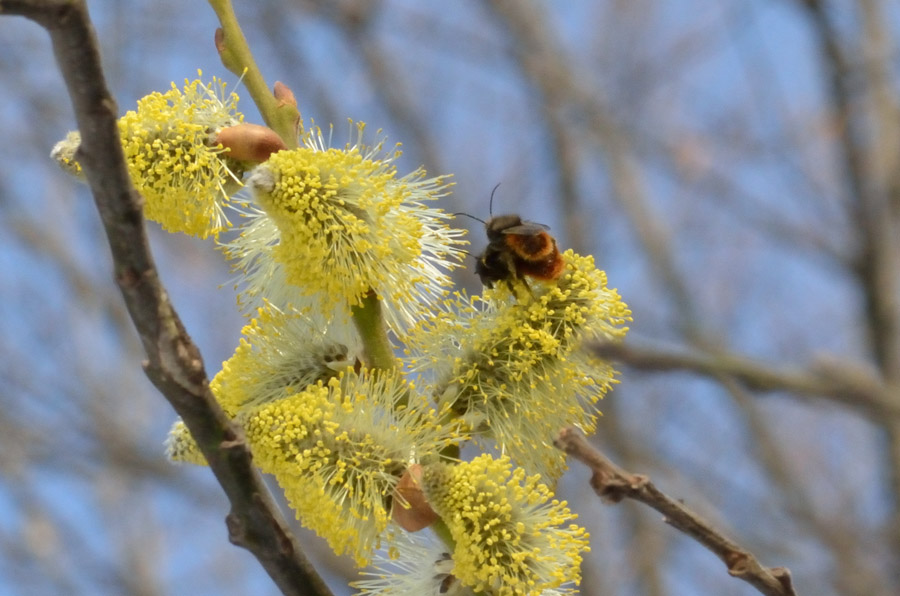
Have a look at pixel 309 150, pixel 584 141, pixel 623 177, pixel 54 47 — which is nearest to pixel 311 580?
pixel 309 150

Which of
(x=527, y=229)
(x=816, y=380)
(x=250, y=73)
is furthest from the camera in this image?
(x=527, y=229)

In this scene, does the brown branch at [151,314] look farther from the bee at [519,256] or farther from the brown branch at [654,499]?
the bee at [519,256]

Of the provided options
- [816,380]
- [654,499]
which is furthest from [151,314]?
[816,380]

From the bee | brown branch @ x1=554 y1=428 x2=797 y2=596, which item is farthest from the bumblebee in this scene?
brown branch @ x1=554 y1=428 x2=797 y2=596

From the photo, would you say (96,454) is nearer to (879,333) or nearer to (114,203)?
(879,333)

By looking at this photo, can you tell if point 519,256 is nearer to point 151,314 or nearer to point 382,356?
point 382,356

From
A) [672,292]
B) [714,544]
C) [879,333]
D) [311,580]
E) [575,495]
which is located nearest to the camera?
[714,544]
